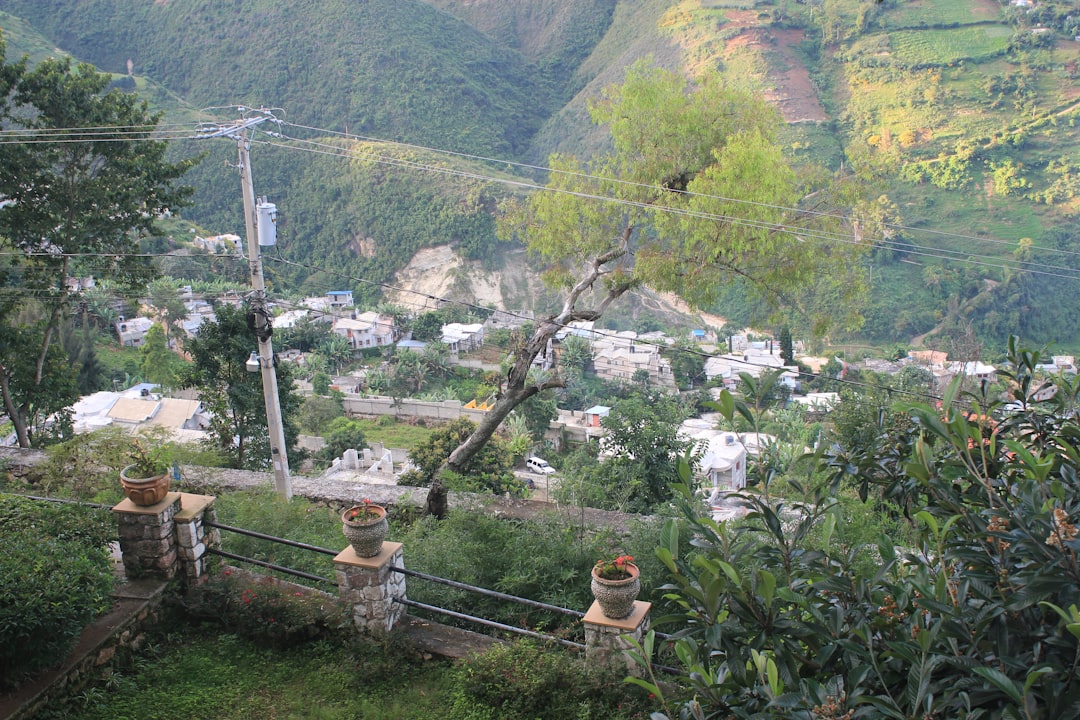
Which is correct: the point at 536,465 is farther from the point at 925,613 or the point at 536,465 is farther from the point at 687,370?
the point at 925,613

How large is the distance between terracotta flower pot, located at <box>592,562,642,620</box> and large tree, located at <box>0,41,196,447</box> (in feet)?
32.4

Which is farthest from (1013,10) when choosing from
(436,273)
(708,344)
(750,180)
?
(750,180)

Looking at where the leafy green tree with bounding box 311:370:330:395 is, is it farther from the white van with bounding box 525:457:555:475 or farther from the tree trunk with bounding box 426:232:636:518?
the tree trunk with bounding box 426:232:636:518

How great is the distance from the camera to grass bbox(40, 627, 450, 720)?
408 cm

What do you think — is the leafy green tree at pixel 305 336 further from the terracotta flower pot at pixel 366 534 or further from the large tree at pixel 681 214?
the terracotta flower pot at pixel 366 534

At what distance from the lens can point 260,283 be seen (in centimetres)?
884

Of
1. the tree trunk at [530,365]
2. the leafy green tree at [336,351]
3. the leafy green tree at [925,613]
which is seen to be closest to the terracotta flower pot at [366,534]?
the leafy green tree at [925,613]

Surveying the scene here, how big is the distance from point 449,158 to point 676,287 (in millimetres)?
53368

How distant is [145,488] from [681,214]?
15.4 feet

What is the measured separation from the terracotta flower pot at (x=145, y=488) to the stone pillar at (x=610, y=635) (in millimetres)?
2707

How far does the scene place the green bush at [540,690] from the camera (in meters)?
3.87

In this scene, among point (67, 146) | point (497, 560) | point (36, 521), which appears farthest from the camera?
point (67, 146)

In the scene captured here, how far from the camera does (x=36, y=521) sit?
15.4 feet

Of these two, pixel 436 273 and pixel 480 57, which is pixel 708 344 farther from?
pixel 480 57
